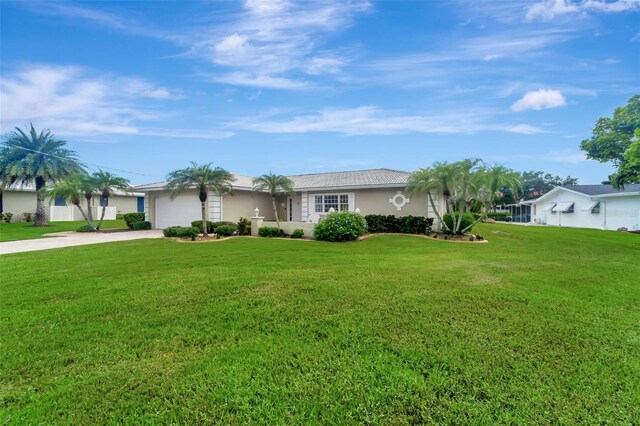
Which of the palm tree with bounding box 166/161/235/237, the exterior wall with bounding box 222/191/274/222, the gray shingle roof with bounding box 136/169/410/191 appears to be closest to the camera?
the palm tree with bounding box 166/161/235/237

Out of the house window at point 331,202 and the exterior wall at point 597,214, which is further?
the exterior wall at point 597,214

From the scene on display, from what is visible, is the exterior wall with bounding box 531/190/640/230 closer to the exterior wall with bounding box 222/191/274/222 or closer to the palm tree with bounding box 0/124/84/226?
the exterior wall with bounding box 222/191/274/222

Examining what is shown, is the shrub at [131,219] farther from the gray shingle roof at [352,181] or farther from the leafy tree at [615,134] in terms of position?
the leafy tree at [615,134]

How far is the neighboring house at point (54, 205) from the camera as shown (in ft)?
98.6

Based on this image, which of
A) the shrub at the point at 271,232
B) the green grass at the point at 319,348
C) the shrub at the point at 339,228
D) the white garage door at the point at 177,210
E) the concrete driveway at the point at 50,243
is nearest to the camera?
the green grass at the point at 319,348

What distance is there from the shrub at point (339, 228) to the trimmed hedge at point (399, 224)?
2712 millimetres

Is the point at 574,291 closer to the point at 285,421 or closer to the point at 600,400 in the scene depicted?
the point at 600,400

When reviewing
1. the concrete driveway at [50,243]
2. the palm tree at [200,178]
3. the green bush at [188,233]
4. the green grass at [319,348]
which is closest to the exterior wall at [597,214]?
the green grass at [319,348]

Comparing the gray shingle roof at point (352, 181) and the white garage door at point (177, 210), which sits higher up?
the gray shingle roof at point (352, 181)

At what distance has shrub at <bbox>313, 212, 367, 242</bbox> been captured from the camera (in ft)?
52.5

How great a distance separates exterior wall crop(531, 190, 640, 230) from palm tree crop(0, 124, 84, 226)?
1905 inches

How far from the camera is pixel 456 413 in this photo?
2.76 meters

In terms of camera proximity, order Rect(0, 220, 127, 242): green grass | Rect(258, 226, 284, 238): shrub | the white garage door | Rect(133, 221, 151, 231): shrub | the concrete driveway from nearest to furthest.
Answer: the concrete driveway → Rect(258, 226, 284, 238): shrub → Rect(0, 220, 127, 242): green grass → the white garage door → Rect(133, 221, 151, 231): shrub

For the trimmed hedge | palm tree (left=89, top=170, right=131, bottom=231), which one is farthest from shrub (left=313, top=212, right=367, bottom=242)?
palm tree (left=89, top=170, right=131, bottom=231)
